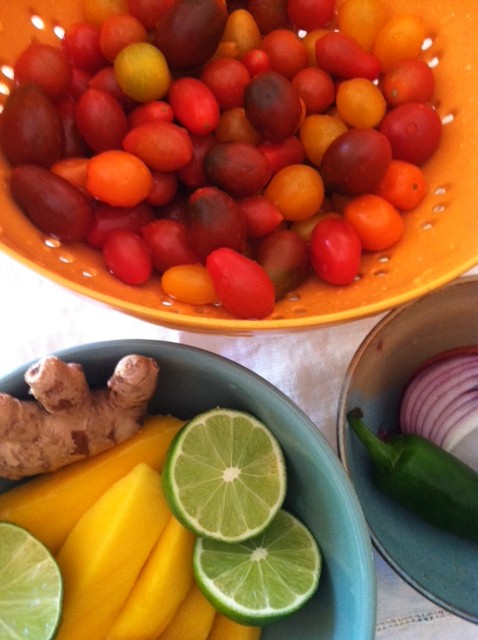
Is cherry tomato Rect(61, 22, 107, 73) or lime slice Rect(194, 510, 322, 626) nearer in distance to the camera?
lime slice Rect(194, 510, 322, 626)

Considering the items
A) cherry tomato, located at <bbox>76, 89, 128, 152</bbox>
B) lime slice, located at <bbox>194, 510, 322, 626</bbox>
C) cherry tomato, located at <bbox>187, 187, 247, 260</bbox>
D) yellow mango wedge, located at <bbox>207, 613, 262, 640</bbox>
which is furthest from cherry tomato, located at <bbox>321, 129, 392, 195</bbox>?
yellow mango wedge, located at <bbox>207, 613, 262, 640</bbox>

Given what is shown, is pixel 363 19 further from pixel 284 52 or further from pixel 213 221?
pixel 213 221

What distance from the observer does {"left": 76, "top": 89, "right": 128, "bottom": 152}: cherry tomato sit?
641mm

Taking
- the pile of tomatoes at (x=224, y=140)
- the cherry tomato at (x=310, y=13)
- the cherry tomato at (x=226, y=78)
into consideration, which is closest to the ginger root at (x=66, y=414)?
the pile of tomatoes at (x=224, y=140)

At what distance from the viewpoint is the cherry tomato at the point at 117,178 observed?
0.61 m

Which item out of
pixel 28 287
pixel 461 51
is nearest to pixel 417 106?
pixel 461 51

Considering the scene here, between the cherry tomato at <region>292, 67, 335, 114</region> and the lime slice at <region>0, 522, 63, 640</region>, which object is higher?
the cherry tomato at <region>292, 67, 335, 114</region>

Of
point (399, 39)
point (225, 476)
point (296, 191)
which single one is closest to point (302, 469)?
point (225, 476)

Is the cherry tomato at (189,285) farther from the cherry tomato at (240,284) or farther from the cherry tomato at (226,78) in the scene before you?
the cherry tomato at (226,78)

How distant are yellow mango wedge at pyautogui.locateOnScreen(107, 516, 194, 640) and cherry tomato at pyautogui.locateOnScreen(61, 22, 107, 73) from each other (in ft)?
1.67

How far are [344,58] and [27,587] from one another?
61 centimetres

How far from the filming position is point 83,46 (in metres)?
0.71

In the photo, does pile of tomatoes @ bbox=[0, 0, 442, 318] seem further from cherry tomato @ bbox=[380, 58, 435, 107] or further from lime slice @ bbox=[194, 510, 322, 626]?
lime slice @ bbox=[194, 510, 322, 626]

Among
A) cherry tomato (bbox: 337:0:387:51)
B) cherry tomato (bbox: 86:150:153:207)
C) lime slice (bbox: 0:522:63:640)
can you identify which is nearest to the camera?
lime slice (bbox: 0:522:63:640)
